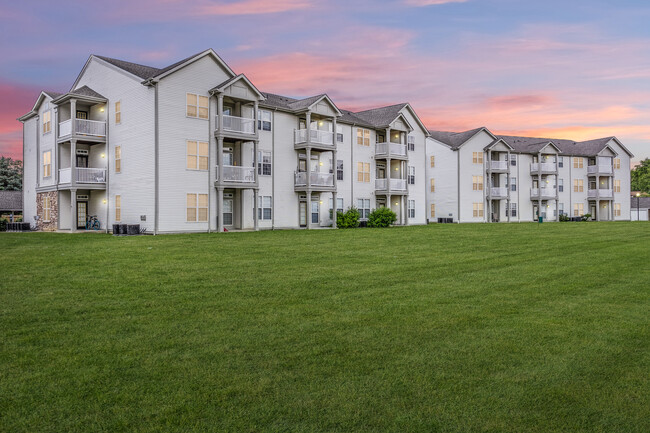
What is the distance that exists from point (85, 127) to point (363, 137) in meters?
21.6

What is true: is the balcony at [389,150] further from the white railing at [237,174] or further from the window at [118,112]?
the window at [118,112]

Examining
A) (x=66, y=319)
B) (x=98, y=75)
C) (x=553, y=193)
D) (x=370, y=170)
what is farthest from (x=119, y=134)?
(x=553, y=193)

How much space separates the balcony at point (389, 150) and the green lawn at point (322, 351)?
31.2m

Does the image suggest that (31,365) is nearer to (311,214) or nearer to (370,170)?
(311,214)

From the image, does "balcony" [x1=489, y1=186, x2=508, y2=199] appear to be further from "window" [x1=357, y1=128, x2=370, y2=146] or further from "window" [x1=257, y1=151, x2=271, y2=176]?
"window" [x1=257, y1=151, x2=271, y2=176]

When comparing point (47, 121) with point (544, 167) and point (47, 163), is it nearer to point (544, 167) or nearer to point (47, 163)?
point (47, 163)

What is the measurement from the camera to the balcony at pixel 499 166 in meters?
56.5

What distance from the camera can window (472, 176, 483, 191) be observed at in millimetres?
55281

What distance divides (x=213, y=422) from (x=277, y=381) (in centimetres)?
100

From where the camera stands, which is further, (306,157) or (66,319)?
(306,157)

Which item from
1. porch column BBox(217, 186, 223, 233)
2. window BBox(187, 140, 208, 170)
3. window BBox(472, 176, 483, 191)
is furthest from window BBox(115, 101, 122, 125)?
window BBox(472, 176, 483, 191)

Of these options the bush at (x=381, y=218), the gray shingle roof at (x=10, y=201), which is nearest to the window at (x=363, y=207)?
the bush at (x=381, y=218)

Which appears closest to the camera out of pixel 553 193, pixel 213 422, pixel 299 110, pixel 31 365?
pixel 213 422

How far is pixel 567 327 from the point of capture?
7129 mm
